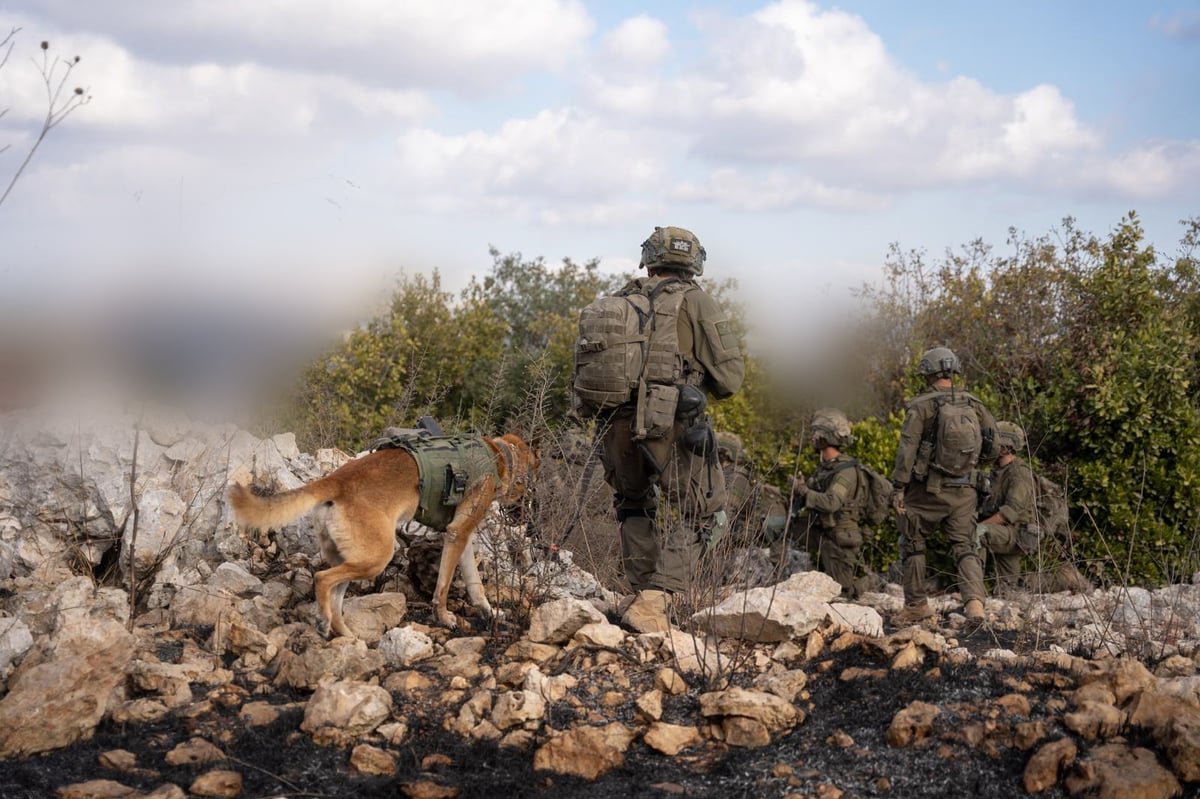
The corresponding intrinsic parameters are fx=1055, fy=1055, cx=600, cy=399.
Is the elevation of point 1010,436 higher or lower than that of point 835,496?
higher

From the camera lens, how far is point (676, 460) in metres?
6.23

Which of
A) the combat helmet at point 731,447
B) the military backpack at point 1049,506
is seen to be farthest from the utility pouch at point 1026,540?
the combat helmet at point 731,447

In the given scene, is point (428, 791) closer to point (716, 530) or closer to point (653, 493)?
point (716, 530)

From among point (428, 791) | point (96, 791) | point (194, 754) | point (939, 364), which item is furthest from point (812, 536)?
point (96, 791)

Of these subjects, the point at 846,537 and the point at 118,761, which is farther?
the point at 846,537

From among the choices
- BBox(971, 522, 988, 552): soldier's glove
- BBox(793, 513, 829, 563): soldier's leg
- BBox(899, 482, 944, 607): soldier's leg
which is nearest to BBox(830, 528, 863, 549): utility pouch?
BBox(793, 513, 829, 563): soldier's leg

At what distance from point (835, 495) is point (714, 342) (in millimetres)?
2661

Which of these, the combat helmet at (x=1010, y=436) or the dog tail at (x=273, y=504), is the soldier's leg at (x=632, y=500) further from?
the combat helmet at (x=1010, y=436)

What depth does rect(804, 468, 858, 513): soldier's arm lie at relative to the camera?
27.2 ft

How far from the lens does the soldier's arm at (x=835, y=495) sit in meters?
8.28

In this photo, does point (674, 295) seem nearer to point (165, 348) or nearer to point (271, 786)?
point (165, 348)

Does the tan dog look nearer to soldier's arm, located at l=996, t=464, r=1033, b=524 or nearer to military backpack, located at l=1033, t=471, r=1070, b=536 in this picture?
soldier's arm, located at l=996, t=464, r=1033, b=524

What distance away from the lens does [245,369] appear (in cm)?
486

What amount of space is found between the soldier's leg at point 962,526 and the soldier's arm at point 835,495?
2.62 feet
